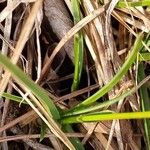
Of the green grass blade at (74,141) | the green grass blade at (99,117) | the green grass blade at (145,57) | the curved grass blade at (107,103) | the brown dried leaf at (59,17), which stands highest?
the brown dried leaf at (59,17)

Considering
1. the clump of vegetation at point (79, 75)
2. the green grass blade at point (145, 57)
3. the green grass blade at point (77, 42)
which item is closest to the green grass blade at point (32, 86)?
the clump of vegetation at point (79, 75)

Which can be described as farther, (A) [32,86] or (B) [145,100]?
(B) [145,100]

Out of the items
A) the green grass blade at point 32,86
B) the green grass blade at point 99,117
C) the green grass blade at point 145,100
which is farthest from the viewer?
the green grass blade at point 145,100

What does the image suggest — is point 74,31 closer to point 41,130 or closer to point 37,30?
point 37,30

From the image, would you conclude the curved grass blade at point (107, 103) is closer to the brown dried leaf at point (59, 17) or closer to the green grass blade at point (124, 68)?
the green grass blade at point (124, 68)

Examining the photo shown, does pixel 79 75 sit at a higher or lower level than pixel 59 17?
lower

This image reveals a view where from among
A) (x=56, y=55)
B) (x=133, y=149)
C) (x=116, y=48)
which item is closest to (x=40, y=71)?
(x=56, y=55)

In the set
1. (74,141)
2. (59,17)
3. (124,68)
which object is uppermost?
(59,17)

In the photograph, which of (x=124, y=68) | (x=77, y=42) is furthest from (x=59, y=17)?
(x=124, y=68)

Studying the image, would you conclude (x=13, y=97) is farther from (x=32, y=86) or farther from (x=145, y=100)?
(x=145, y=100)
